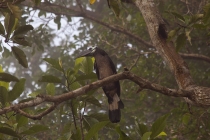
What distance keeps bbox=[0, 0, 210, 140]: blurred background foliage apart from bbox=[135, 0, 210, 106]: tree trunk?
161 millimetres

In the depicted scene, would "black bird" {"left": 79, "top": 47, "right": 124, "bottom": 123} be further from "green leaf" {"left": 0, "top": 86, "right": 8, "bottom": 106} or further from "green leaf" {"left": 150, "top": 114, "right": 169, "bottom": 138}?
"green leaf" {"left": 0, "top": 86, "right": 8, "bottom": 106}

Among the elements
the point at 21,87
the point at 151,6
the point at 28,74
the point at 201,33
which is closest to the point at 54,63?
the point at 21,87

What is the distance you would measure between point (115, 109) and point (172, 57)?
1.22 meters

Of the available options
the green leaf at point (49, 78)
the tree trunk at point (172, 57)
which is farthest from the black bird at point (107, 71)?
the green leaf at point (49, 78)

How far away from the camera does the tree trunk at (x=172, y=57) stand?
2.13 metres

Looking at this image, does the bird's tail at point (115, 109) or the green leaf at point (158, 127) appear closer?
the green leaf at point (158, 127)

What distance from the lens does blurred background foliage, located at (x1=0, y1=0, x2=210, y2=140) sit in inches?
79.6

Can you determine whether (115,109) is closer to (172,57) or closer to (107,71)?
(107,71)

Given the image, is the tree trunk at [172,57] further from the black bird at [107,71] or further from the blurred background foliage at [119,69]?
the black bird at [107,71]

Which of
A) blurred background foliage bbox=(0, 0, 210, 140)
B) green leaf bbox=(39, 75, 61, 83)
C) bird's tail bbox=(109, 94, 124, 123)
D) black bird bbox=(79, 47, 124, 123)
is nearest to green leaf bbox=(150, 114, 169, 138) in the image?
blurred background foliage bbox=(0, 0, 210, 140)

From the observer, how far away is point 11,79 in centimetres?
201

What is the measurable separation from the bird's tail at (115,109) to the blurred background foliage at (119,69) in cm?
21

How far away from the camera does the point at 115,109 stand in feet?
11.1

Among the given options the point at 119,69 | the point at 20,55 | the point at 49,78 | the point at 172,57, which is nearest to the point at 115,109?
the point at 172,57
